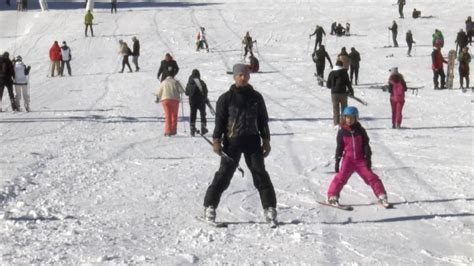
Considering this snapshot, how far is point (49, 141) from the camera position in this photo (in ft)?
45.4

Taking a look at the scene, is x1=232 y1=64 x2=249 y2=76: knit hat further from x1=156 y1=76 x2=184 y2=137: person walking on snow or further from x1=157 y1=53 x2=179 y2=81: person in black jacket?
x1=157 y1=53 x2=179 y2=81: person in black jacket

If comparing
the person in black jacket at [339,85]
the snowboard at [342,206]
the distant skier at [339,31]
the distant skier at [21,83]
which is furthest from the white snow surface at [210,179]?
the distant skier at [339,31]

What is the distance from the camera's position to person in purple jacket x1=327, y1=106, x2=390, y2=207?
8789 mm

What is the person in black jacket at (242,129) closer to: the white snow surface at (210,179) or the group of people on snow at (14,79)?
the white snow surface at (210,179)

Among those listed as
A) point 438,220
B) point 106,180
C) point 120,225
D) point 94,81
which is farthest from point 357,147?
point 94,81

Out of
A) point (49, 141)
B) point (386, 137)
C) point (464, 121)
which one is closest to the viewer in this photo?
point (49, 141)

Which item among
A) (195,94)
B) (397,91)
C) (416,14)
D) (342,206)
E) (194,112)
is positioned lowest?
(342,206)

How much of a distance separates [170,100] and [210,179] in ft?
14.1

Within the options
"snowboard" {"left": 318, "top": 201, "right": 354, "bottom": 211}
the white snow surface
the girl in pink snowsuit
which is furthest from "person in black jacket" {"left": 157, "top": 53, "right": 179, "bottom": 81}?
"snowboard" {"left": 318, "top": 201, "right": 354, "bottom": 211}

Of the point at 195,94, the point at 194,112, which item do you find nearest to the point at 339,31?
the point at 195,94

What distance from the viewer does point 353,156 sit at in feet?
28.9

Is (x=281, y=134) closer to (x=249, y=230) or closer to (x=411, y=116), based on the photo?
(x=411, y=116)

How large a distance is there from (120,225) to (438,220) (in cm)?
330

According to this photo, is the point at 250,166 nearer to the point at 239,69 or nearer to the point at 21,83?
the point at 239,69
